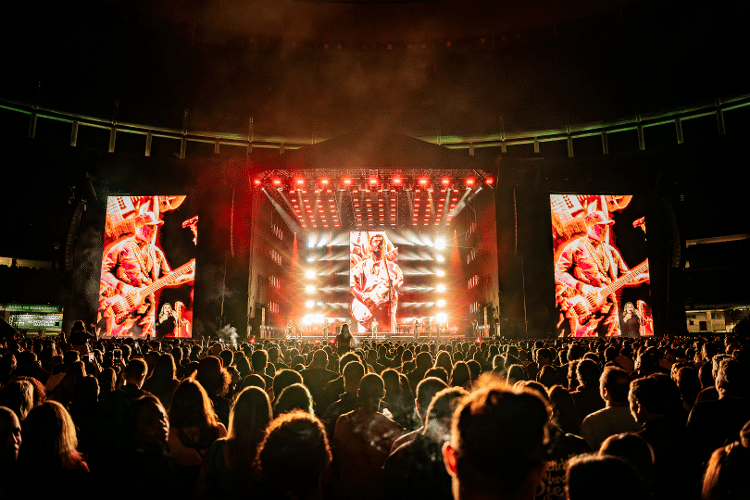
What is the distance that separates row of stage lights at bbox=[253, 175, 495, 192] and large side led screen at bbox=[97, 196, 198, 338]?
5993mm

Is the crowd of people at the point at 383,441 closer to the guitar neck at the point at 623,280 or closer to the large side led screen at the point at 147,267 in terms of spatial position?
the large side led screen at the point at 147,267

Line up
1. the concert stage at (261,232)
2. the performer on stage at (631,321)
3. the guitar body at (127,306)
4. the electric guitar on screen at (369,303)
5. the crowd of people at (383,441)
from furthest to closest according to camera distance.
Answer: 1. the electric guitar on screen at (369,303)
2. the guitar body at (127,306)
3. the performer on stage at (631,321)
4. the concert stage at (261,232)
5. the crowd of people at (383,441)

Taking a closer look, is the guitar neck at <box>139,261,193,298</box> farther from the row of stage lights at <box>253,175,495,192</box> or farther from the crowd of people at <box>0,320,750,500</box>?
the crowd of people at <box>0,320,750,500</box>

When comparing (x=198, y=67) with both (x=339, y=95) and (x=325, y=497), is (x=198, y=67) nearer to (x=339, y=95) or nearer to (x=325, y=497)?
(x=339, y=95)

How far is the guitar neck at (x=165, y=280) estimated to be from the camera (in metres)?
27.9

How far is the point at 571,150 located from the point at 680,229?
961 cm

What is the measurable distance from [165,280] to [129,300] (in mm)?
2135

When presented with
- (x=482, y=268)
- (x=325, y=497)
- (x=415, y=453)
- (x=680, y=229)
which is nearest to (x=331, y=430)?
(x=325, y=497)

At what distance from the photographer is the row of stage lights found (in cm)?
2527

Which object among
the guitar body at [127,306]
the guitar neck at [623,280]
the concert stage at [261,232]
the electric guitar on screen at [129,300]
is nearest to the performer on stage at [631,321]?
the concert stage at [261,232]

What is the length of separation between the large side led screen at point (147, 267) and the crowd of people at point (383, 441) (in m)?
23.1

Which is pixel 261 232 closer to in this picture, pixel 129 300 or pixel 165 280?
pixel 165 280

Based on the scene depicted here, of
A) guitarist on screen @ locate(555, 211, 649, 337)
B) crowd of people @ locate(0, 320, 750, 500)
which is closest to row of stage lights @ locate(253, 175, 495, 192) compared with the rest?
guitarist on screen @ locate(555, 211, 649, 337)

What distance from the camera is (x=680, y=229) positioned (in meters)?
28.0
